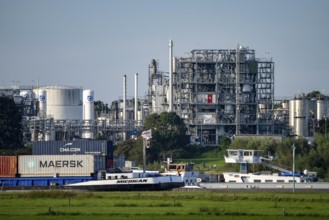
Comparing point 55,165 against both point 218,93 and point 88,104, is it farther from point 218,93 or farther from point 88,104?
point 88,104

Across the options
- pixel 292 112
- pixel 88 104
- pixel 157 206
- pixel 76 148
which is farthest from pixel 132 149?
pixel 157 206

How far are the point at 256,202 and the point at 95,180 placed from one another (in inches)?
1196

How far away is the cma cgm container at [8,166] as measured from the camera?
111750 mm

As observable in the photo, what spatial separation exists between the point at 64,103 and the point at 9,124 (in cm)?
2861

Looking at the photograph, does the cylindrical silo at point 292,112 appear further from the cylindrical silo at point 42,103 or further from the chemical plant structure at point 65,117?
the cylindrical silo at point 42,103

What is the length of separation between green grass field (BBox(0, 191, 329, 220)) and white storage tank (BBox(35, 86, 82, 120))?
337 ft

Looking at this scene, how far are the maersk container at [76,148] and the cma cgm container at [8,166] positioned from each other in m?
7.44

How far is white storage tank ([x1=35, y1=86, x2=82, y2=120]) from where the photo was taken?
19475 centimetres

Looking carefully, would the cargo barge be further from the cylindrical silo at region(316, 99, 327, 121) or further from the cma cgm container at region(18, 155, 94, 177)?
the cylindrical silo at region(316, 99, 327, 121)

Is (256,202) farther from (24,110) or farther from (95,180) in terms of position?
(24,110)

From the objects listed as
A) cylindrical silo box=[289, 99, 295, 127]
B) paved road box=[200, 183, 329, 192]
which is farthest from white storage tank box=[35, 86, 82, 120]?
paved road box=[200, 183, 329, 192]

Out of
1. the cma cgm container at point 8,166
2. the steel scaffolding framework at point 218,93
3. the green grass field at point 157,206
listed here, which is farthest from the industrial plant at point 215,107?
the green grass field at point 157,206

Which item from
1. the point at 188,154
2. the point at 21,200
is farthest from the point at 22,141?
the point at 21,200

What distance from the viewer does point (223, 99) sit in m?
174
